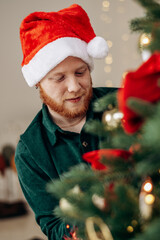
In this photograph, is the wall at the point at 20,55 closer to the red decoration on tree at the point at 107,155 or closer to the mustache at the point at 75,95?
the mustache at the point at 75,95

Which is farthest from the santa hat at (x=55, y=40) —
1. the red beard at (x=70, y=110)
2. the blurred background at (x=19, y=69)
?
the blurred background at (x=19, y=69)

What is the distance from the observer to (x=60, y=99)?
123 cm

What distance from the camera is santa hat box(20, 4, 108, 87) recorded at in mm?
1188

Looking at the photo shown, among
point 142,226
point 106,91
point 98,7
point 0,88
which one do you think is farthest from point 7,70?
point 142,226

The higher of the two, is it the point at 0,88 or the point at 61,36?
the point at 61,36

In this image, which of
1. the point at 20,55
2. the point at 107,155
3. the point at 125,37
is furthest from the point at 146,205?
the point at 20,55

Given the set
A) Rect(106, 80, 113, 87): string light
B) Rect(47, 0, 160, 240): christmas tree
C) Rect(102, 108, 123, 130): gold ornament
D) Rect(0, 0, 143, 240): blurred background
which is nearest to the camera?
Rect(47, 0, 160, 240): christmas tree

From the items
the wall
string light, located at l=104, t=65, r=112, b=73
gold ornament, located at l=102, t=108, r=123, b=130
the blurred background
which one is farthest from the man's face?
string light, located at l=104, t=65, r=112, b=73

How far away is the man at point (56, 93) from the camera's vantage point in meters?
1.19

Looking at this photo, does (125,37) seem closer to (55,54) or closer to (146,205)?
(55,54)

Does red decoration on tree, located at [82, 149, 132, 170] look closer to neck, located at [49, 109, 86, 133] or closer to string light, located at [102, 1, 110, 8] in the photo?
neck, located at [49, 109, 86, 133]

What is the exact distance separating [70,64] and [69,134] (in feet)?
0.84

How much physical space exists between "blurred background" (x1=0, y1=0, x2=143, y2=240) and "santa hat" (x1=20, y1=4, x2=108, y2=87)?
2.05 meters

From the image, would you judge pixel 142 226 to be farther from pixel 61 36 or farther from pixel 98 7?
pixel 98 7
